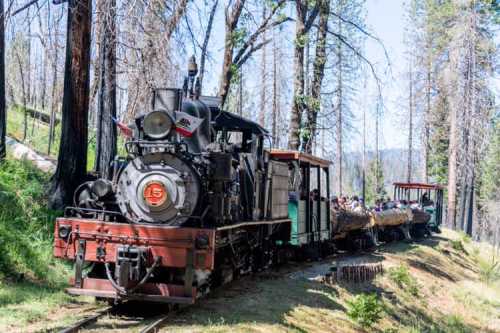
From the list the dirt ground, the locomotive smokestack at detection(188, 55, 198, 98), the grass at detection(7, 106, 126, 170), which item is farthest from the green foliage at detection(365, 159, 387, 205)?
the locomotive smokestack at detection(188, 55, 198, 98)

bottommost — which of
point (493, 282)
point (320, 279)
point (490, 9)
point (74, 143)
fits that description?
point (493, 282)

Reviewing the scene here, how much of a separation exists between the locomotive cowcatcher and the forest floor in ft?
1.61

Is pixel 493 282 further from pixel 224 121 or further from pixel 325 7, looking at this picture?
pixel 224 121

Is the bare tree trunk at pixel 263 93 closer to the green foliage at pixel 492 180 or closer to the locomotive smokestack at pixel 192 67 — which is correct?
the locomotive smokestack at pixel 192 67

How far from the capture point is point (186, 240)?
27.3 feet

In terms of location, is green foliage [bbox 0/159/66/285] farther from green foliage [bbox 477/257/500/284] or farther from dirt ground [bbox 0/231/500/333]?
green foliage [bbox 477/257/500/284]

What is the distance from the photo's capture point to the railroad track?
742 centimetres

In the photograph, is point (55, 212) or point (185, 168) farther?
point (55, 212)

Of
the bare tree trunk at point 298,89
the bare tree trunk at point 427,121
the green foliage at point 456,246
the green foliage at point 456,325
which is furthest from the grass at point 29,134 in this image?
the bare tree trunk at point 427,121

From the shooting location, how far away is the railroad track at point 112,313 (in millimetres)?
7423

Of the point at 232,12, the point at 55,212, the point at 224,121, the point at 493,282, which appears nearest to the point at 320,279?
the point at 224,121

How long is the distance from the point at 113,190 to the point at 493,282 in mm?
18141

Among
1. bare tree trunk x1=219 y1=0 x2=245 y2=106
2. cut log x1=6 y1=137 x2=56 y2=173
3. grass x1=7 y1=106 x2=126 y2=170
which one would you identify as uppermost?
bare tree trunk x1=219 y1=0 x2=245 y2=106

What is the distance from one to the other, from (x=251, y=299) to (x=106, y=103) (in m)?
5.95
